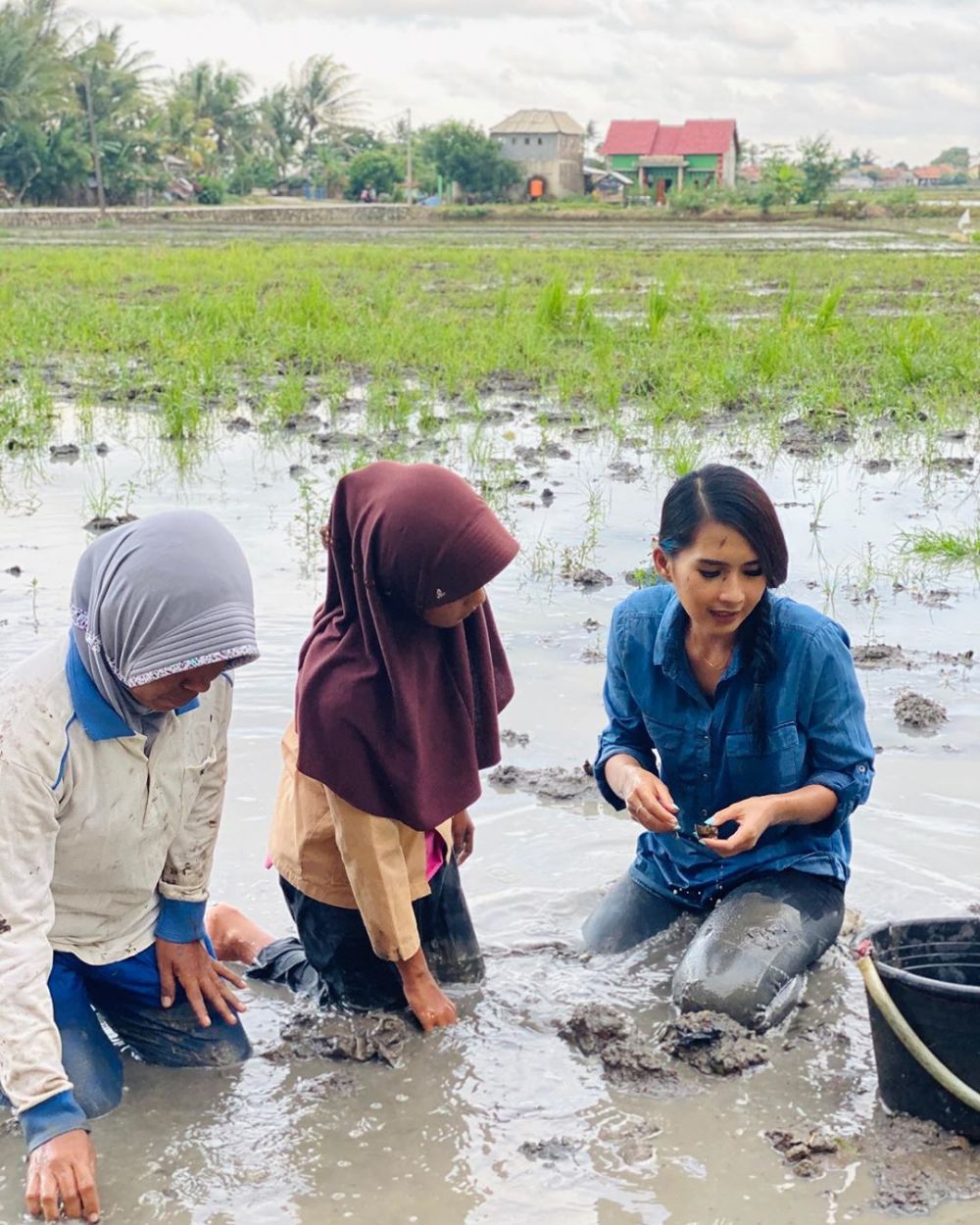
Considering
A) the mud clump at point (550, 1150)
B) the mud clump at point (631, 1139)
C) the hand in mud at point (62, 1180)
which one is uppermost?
the hand in mud at point (62, 1180)

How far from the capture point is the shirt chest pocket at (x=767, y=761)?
8.70 ft

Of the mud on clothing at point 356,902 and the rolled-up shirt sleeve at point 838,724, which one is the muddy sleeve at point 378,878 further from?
the rolled-up shirt sleeve at point 838,724

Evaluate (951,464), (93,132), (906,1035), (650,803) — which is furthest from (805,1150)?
(93,132)

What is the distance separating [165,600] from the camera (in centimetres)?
202

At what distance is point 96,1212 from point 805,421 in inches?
239

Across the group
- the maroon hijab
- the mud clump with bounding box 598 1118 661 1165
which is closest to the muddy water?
the mud clump with bounding box 598 1118 661 1165

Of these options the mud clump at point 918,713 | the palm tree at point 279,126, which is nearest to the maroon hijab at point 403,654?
the mud clump at point 918,713

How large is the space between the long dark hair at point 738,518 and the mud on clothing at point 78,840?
826mm

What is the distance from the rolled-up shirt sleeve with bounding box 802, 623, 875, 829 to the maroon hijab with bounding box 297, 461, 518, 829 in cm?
57

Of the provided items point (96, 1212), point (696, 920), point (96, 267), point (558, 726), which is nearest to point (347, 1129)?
point (96, 1212)

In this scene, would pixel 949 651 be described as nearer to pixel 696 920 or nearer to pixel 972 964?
pixel 696 920

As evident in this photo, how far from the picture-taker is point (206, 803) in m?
2.53

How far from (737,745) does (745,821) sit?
232 millimetres

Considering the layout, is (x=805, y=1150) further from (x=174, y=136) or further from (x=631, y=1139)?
(x=174, y=136)
